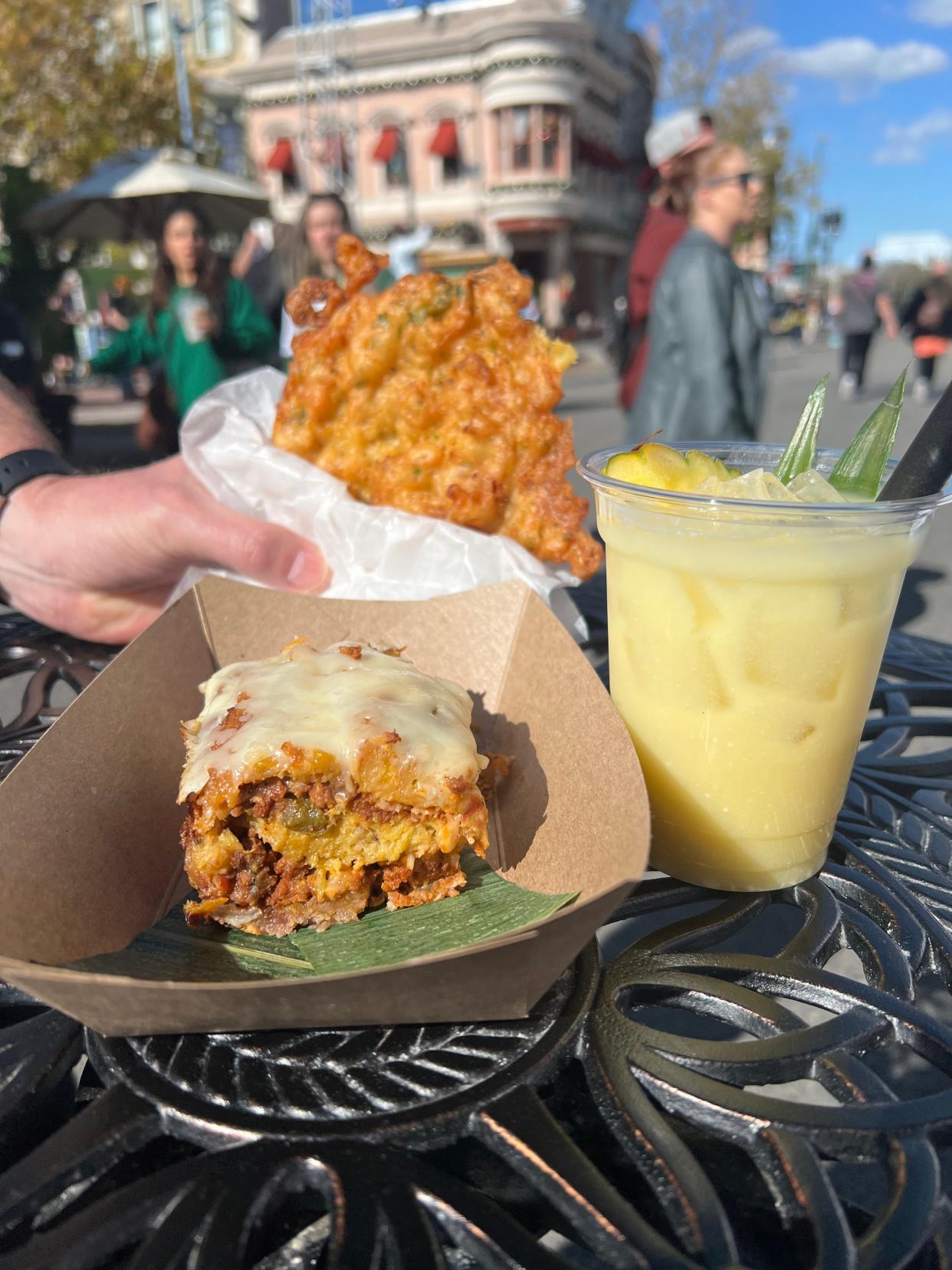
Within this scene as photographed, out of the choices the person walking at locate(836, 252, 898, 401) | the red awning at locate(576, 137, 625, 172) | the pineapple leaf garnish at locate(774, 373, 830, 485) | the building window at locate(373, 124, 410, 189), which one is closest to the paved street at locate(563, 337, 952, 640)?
the pineapple leaf garnish at locate(774, 373, 830, 485)

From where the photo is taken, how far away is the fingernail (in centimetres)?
194

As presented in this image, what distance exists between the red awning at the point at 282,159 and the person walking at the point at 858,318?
2406cm

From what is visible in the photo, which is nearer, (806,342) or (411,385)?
(411,385)

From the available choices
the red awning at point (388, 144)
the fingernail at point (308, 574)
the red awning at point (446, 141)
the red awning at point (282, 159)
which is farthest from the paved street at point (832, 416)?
the red awning at point (282, 159)

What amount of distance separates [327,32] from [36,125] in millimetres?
9285

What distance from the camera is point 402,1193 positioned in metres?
0.80

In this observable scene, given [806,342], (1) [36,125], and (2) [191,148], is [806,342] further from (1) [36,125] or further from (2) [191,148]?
(1) [36,125]

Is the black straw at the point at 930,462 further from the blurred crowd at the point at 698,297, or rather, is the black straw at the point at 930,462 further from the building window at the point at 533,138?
the building window at the point at 533,138

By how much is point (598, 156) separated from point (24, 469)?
37218 millimetres

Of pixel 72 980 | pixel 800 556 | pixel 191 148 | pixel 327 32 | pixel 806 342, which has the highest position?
pixel 327 32

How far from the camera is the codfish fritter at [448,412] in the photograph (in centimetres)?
187

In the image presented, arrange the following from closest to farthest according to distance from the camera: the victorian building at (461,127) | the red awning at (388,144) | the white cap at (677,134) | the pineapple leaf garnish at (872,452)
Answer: the pineapple leaf garnish at (872,452)
the white cap at (677,134)
the victorian building at (461,127)
the red awning at (388,144)

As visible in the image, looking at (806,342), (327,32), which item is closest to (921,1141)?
(327,32)

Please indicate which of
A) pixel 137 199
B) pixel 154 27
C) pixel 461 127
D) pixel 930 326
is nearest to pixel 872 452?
pixel 137 199
